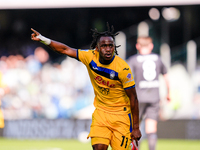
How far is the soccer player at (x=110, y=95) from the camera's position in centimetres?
495

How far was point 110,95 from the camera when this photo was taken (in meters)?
5.11

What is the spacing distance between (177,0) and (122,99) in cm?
628

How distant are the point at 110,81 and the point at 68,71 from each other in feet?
20.7

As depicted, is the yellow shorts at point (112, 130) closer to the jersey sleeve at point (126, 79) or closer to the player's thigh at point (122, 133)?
the player's thigh at point (122, 133)

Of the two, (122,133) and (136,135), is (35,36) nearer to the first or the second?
(122,133)

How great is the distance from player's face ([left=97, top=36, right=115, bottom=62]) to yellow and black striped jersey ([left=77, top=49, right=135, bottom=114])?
0.16 meters

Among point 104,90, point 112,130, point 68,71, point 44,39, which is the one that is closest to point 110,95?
point 104,90

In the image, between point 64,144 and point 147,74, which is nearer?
point 147,74

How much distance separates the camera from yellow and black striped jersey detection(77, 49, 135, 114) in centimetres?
496

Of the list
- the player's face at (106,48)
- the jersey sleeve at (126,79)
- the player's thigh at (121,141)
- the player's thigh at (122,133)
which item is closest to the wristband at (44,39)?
the player's face at (106,48)

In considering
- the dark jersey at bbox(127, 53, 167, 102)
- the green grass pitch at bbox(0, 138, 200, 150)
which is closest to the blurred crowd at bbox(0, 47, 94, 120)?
the green grass pitch at bbox(0, 138, 200, 150)

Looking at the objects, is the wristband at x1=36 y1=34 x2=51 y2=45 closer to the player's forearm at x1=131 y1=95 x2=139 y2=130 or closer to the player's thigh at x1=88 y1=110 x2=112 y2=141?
the player's thigh at x1=88 y1=110 x2=112 y2=141

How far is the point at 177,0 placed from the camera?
10734 millimetres

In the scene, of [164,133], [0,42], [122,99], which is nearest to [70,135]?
[164,133]
